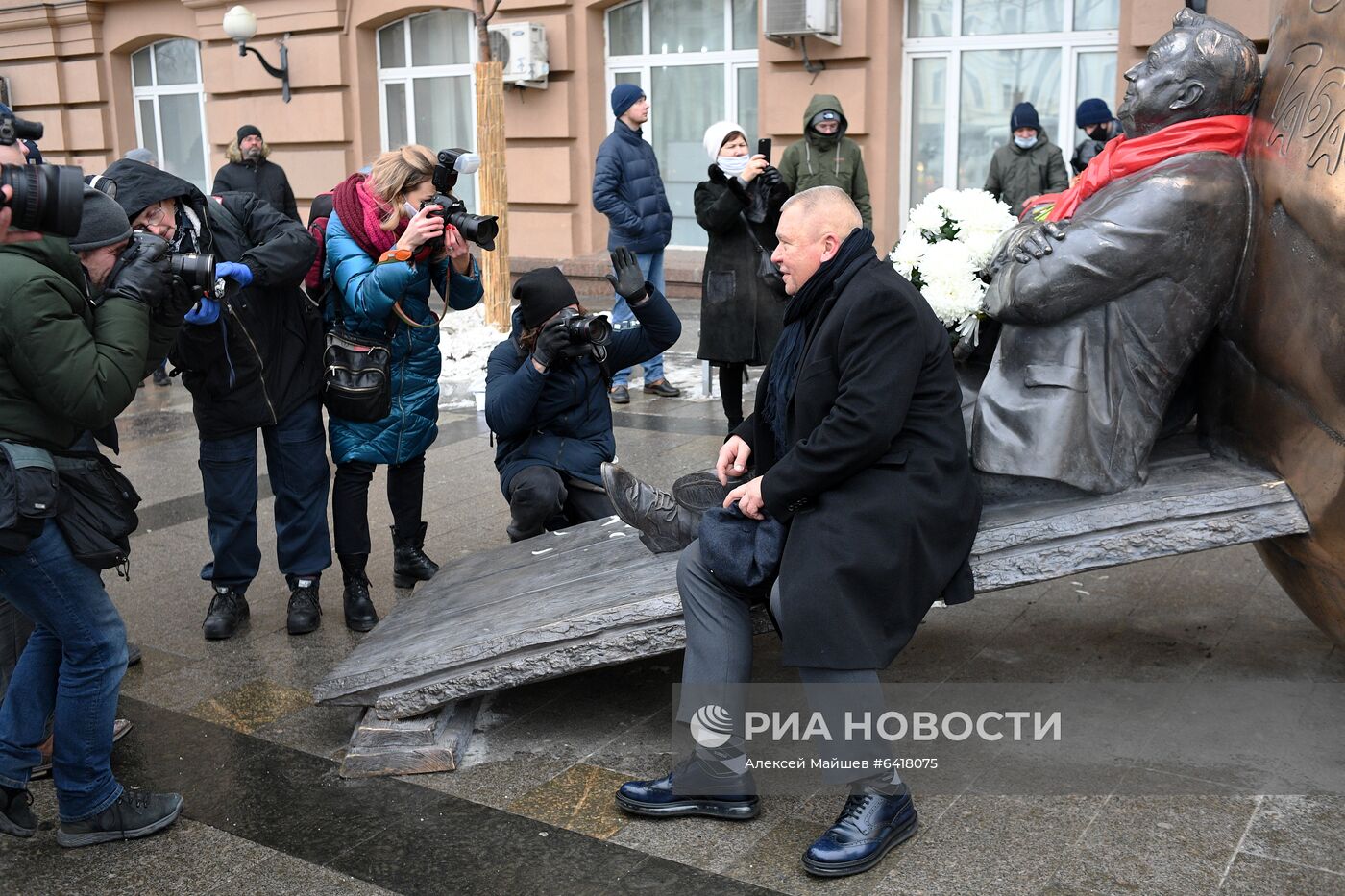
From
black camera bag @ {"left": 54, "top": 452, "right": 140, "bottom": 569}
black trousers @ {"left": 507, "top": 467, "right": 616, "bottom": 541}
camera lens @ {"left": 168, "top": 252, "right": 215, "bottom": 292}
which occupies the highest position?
camera lens @ {"left": 168, "top": 252, "right": 215, "bottom": 292}

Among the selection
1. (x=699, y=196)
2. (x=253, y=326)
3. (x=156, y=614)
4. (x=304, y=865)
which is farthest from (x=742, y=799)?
(x=699, y=196)

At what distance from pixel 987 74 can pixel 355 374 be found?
8.57m

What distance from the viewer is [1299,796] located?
10.9 ft

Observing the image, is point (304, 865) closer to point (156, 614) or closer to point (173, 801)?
point (173, 801)

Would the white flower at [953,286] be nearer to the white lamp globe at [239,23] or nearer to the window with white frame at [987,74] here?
the window with white frame at [987,74]

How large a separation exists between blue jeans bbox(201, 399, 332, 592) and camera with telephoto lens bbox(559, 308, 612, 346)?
98 cm

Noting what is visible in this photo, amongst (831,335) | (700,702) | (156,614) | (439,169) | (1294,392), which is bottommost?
(156,614)

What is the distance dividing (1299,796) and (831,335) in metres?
1.67

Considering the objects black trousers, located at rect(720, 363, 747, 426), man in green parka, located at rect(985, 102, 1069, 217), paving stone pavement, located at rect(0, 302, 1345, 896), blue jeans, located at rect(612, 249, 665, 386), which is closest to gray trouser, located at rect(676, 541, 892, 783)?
paving stone pavement, located at rect(0, 302, 1345, 896)

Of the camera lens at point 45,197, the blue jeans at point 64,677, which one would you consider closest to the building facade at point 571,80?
the camera lens at point 45,197

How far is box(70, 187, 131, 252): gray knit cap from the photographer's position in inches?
129

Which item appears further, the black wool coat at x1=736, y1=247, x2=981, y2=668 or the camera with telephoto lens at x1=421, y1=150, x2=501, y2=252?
the camera with telephoto lens at x1=421, y1=150, x2=501, y2=252

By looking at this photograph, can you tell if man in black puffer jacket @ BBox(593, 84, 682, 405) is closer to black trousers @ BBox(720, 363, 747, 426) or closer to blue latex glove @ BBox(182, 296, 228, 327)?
black trousers @ BBox(720, 363, 747, 426)

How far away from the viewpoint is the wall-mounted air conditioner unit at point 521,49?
41.7 feet
